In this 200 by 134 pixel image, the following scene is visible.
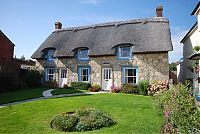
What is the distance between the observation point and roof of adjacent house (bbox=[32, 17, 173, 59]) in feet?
75.0

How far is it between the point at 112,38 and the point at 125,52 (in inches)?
101

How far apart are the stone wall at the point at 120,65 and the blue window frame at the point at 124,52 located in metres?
0.49

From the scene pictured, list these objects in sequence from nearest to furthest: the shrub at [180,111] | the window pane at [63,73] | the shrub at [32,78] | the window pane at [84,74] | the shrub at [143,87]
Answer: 1. the shrub at [180,111]
2. the shrub at [143,87]
3. the window pane at [84,74]
4. the window pane at [63,73]
5. the shrub at [32,78]

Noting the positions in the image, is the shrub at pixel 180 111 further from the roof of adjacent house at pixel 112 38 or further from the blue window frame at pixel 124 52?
the blue window frame at pixel 124 52

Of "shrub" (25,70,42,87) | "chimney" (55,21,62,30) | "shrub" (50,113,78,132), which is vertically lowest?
"shrub" (50,113,78,132)

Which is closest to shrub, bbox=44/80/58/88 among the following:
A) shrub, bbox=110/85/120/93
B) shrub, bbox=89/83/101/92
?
shrub, bbox=89/83/101/92

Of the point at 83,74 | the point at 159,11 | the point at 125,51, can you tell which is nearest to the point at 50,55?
the point at 83,74

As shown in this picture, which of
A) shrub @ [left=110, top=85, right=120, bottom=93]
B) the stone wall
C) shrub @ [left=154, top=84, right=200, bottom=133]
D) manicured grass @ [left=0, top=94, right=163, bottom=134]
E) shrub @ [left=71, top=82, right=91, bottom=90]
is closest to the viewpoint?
shrub @ [left=154, top=84, right=200, bottom=133]

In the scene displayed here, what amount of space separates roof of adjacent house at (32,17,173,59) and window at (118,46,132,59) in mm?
640

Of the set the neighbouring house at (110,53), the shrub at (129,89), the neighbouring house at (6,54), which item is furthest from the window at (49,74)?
the shrub at (129,89)

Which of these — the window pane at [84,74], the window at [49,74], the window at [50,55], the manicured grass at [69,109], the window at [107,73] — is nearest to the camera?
the manicured grass at [69,109]

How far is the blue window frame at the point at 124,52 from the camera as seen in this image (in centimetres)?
2370

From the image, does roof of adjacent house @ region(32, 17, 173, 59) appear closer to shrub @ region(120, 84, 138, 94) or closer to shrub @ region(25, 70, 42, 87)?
shrub @ region(25, 70, 42, 87)

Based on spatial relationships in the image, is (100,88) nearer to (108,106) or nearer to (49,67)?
(49,67)
